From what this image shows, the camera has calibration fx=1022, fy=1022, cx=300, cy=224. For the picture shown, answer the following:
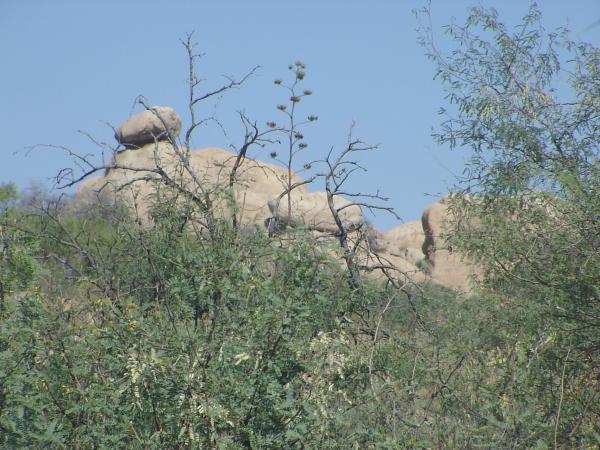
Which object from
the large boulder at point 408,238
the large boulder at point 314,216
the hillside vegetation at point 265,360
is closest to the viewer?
the hillside vegetation at point 265,360

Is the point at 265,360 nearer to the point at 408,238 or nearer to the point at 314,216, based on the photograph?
the point at 314,216

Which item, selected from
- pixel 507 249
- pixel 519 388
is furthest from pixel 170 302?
pixel 507 249

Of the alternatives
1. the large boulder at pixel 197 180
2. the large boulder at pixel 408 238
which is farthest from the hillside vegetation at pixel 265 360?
the large boulder at pixel 408 238

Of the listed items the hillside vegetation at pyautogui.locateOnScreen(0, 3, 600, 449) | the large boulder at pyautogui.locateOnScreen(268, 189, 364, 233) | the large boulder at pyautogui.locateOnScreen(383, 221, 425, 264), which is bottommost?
the hillside vegetation at pyautogui.locateOnScreen(0, 3, 600, 449)

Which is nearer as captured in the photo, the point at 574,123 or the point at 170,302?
the point at 170,302

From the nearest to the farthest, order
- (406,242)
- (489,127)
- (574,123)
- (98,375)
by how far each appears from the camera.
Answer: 1. (98,375)
2. (574,123)
3. (489,127)
4. (406,242)

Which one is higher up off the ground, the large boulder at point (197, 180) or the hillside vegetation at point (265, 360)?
the large boulder at point (197, 180)

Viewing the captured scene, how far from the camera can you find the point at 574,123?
9414 millimetres

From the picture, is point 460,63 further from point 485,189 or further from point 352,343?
point 352,343

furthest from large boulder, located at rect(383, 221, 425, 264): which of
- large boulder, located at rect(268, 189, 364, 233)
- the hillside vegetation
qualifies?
the hillside vegetation

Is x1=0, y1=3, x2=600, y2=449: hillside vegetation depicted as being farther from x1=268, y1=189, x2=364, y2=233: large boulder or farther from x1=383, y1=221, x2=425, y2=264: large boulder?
x1=383, y1=221, x2=425, y2=264: large boulder

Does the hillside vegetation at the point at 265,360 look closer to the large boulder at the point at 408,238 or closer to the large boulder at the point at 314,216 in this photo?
the large boulder at the point at 314,216

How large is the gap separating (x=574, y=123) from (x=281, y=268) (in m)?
5.41

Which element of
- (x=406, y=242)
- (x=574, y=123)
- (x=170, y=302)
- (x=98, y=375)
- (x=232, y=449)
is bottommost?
(x=232, y=449)
